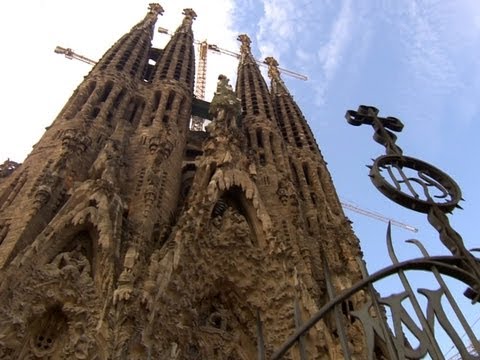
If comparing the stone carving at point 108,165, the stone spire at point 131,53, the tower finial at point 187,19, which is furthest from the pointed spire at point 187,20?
the stone carving at point 108,165

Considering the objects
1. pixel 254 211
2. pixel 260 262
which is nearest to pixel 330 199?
pixel 254 211

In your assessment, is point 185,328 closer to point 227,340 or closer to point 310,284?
point 227,340

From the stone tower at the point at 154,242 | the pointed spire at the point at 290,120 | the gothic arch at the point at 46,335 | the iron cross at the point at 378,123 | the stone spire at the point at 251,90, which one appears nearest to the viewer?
the iron cross at the point at 378,123

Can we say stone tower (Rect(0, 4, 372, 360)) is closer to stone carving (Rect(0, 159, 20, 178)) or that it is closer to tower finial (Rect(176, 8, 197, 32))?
stone carving (Rect(0, 159, 20, 178))

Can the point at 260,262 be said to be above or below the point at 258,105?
below

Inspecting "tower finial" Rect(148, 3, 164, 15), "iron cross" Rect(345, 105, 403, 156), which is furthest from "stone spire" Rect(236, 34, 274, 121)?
"iron cross" Rect(345, 105, 403, 156)

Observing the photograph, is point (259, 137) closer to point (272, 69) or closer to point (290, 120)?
point (290, 120)

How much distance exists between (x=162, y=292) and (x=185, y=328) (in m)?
1.00

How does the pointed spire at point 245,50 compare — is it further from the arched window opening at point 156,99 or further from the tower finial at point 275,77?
the arched window opening at point 156,99

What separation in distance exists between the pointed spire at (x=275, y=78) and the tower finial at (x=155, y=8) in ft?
29.3

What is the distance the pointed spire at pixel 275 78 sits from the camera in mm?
33013

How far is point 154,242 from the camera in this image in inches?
534

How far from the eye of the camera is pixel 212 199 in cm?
1413

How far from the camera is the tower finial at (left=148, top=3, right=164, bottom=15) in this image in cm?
3295
